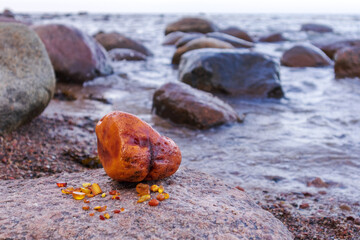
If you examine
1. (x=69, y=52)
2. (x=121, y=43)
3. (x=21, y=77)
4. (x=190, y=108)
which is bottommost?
(x=121, y=43)

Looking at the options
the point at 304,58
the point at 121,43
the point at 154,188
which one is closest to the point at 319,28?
the point at 304,58

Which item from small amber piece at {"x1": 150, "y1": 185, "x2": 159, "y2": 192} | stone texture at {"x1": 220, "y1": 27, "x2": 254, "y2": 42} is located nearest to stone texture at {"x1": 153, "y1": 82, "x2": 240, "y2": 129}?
small amber piece at {"x1": 150, "y1": 185, "x2": 159, "y2": 192}

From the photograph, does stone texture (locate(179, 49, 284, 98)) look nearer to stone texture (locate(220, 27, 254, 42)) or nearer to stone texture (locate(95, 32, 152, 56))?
stone texture (locate(95, 32, 152, 56))

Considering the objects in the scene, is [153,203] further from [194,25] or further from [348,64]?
[194,25]

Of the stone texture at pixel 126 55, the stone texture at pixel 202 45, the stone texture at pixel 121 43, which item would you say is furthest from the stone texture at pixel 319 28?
the stone texture at pixel 126 55

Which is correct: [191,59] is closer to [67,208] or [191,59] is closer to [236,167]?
[236,167]

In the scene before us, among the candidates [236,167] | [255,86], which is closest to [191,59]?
[255,86]

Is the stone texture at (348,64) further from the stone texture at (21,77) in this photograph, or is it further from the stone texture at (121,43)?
the stone texture at (21,77)
